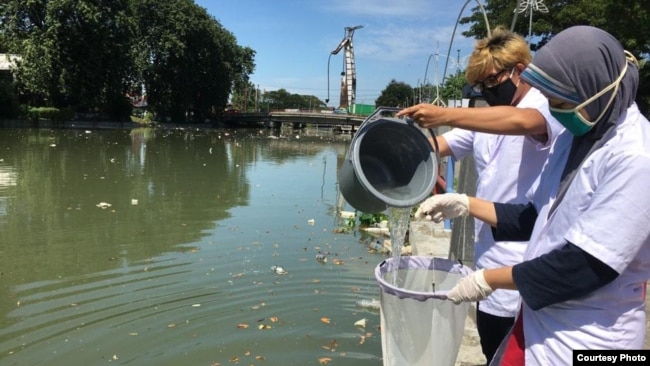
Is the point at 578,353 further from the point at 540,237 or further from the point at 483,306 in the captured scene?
the point at 483,306

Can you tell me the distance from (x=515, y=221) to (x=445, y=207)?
0.94 feet

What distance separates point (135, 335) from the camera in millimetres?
3846

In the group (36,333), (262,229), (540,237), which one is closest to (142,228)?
(262,229)

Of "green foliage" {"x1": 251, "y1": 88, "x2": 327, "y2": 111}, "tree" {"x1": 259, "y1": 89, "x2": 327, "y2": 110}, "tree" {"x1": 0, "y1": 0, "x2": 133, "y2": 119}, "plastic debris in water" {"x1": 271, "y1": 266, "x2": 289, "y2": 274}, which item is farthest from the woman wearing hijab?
"tree" {"x1": 259, "y1": 89, "x2": 327, "y2": 110}

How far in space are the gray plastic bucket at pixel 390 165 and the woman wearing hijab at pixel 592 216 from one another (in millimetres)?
722

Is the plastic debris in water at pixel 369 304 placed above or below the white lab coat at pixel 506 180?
below

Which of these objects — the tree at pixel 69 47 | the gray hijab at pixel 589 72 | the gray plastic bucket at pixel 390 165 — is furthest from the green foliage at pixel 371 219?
the tree at pixel 69 47

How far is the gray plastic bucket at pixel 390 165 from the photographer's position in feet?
6.88

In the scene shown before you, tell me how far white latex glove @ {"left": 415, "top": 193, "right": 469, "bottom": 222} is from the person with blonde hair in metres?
0.16

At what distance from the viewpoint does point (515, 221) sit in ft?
6.20

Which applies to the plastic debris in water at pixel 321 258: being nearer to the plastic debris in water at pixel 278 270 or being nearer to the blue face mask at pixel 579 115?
the plastic debris in water at pixel 278 270

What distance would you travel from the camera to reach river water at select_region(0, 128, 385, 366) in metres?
3.70

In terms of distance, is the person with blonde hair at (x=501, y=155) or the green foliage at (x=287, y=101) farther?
the green foliage at (x=287, y=101)

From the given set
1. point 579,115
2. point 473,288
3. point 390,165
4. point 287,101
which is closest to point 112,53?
point 390,165
